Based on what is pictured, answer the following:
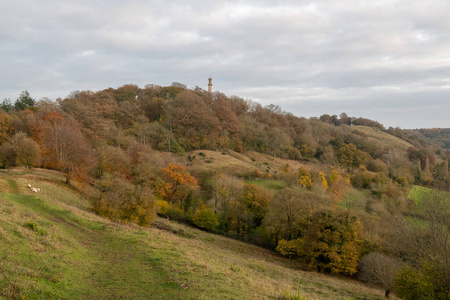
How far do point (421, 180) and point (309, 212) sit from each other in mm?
66994

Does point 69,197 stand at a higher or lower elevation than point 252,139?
lower

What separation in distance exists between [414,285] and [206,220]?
95.0 feet

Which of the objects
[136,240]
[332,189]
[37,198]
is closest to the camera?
[136,240]

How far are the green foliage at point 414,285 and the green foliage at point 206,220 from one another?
26741mm

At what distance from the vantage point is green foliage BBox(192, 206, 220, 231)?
4284 centimetres

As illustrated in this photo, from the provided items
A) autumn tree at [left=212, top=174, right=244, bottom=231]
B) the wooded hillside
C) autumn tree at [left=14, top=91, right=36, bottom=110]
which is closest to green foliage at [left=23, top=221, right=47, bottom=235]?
the wooded hillside

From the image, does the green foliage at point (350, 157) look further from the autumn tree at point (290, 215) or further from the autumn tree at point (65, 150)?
the autumn tree at point (65, 150)

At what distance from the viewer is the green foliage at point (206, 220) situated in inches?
1687

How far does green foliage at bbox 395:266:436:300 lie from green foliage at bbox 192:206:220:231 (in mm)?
26741

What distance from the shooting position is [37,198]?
25.3m

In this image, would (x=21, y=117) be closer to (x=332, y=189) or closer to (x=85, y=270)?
(x=85, y=270)

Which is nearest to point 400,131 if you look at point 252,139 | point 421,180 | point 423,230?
point 421,180

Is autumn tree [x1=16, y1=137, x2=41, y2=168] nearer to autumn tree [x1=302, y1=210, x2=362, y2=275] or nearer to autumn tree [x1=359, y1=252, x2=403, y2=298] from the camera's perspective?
Result: autumn tree [x1=302, y1=210, x2=362, y2=275]

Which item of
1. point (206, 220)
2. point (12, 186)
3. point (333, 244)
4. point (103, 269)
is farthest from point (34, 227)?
point (206, 220)
